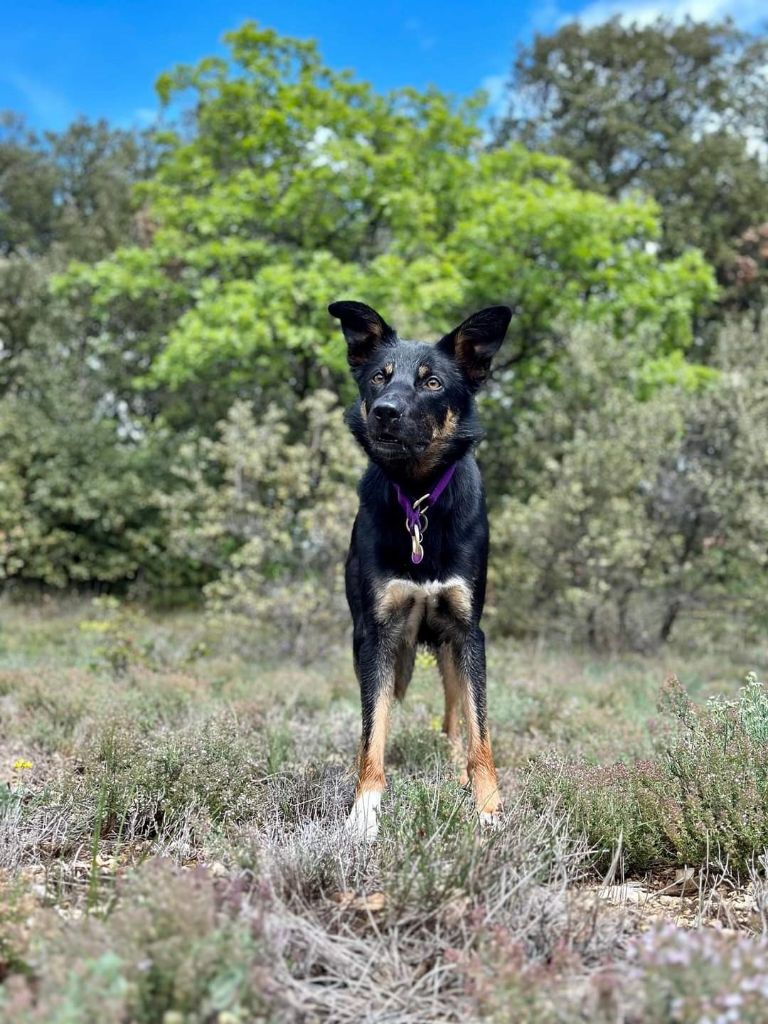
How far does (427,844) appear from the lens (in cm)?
251

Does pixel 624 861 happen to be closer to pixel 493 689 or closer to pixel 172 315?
pixel 493 689

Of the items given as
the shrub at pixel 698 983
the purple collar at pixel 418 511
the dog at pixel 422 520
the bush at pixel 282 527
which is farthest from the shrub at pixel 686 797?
the bush at pixel 282 527

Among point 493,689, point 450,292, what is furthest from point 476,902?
point 450,292

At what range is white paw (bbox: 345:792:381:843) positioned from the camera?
2.96 meters

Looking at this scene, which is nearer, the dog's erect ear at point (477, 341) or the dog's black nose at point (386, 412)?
the dog's black nose at point (386, 412)

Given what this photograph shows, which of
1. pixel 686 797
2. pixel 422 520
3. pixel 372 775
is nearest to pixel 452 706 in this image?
pixel 372 775

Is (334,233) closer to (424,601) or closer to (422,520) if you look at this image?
(422,520)

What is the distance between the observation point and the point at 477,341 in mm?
3969

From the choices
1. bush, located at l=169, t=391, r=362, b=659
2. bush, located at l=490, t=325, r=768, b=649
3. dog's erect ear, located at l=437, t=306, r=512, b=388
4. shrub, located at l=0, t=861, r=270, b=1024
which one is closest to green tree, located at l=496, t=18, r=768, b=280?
bush, located at l=490, t=325, r=768, b=649

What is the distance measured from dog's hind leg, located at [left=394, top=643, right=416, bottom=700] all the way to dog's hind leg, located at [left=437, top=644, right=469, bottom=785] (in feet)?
0.45

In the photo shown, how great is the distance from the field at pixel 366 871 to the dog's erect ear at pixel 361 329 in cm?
191

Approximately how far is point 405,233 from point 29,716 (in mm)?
9383

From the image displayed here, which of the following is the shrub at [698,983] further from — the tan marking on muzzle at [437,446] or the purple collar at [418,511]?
the tan marking on muzzle at [437,446]

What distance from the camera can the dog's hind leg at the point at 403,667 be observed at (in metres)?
4.09
